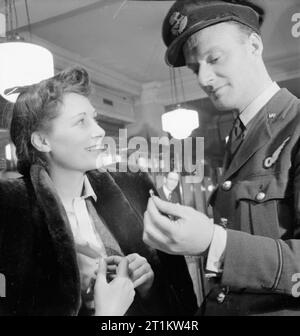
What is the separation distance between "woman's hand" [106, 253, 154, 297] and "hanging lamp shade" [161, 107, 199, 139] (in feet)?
1.04

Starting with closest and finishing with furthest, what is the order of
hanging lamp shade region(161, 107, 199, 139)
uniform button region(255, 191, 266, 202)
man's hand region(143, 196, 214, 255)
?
1. man's hand region(143, 196, 214, 255)
2. uniform button region(255, 191, 266, 202)
3. hanging lamp shade region(161, 107, 199, 139)

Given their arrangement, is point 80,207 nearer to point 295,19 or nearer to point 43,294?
point 43,294

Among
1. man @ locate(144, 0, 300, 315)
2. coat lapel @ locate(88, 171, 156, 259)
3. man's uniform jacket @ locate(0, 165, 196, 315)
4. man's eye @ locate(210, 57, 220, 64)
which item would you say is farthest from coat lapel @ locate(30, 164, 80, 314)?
man's eye @ locate(210, 57, 220, 64)

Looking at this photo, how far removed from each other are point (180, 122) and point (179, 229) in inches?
15.1

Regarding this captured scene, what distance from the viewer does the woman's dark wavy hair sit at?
79 cm

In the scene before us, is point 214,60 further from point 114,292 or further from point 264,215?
point 114,292

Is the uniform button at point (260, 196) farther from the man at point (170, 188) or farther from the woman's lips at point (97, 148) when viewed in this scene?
the woman's lips at point (97, 148)

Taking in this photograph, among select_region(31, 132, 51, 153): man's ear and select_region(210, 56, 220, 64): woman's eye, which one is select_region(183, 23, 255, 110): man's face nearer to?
select_region(210, 56, 220, 64): woman's eye

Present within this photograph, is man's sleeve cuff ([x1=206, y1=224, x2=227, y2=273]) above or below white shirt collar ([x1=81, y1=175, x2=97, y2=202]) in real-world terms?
below

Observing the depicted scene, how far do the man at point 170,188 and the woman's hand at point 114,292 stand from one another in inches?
7.0

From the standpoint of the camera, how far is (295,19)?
0.86 meters

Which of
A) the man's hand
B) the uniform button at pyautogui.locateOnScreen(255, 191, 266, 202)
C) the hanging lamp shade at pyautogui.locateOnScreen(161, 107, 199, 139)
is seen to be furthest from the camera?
the hanging lamp shade at pyautogui.locateOnScreen(161, 107, 199, 139)

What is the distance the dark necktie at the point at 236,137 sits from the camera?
799mm

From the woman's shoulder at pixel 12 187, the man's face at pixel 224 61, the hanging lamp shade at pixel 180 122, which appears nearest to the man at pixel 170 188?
the hanging lamp shade at pixel 180 122
